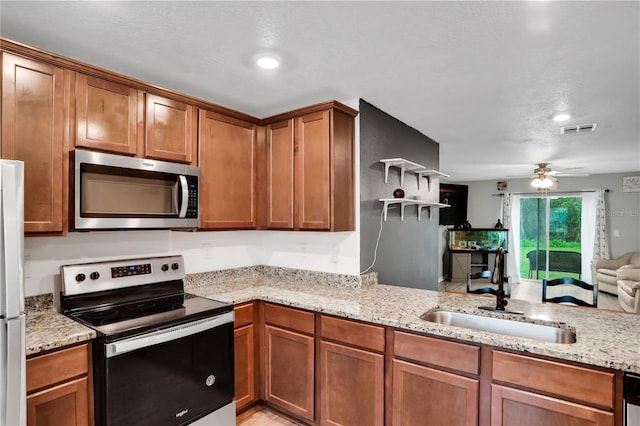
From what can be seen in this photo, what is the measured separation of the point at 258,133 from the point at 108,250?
143cm

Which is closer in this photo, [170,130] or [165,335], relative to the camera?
[165,335]

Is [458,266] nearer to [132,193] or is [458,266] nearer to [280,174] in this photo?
[280,174]

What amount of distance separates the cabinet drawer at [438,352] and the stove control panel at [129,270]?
1.70 metres

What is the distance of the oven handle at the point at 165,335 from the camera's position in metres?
1.74

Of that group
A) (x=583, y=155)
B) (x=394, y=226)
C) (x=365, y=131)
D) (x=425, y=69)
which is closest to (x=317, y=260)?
(x=394, y=226)

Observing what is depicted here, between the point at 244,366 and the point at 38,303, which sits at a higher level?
the point at 38,303

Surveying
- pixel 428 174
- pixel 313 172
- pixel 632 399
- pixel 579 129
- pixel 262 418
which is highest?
pixel 579 129

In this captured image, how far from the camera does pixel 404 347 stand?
1978 millimetres

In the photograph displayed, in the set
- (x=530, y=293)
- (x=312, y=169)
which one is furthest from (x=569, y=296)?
(x=530, y=293)

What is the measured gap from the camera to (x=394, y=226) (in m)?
3.32

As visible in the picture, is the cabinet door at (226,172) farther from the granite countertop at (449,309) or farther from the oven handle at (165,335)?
the oven handle at (165,335)

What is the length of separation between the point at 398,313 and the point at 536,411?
769 mm

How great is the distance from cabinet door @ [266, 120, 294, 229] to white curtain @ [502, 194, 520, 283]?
6826 millimetres

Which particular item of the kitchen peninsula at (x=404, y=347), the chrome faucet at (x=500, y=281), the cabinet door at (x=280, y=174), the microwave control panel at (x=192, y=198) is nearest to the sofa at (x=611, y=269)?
the kitchen peninsula at (x=404, y=347)
